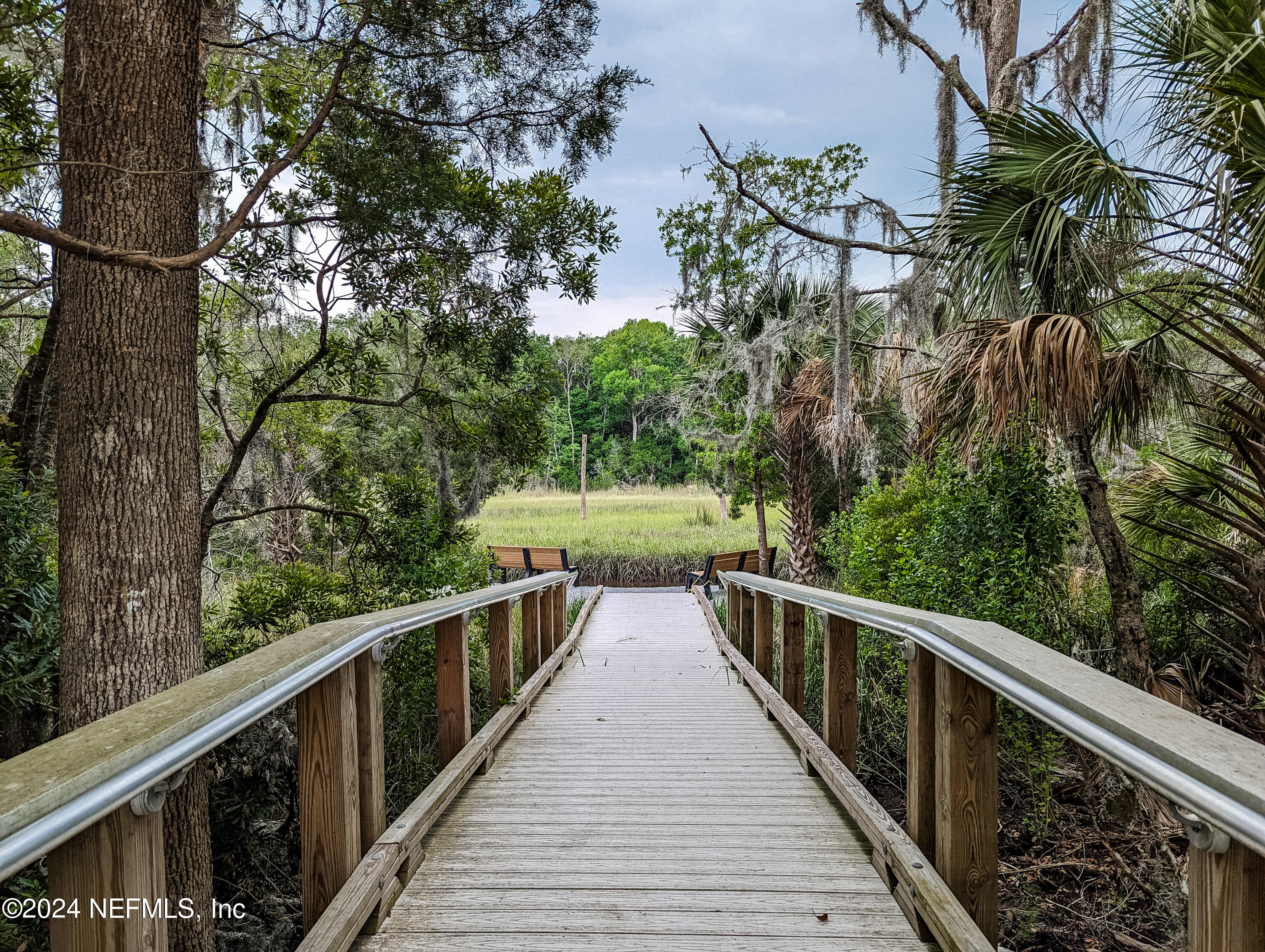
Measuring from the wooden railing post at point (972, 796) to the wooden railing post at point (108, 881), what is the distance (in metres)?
1.73

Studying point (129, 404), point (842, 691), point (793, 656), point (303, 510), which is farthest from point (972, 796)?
point (303, 510)

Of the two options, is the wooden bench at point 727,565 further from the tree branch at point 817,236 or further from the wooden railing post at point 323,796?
the wooden railing post at point 323,796

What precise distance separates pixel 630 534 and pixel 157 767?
1825cm

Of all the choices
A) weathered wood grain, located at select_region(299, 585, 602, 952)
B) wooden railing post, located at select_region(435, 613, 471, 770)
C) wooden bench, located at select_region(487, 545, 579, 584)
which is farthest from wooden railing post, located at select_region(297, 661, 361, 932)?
wooden bench, located at select_region(487, 545, 579, 584)

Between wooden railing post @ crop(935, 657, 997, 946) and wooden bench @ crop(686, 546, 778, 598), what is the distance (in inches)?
358

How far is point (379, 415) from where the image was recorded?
12797mm

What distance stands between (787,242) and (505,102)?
158 inches

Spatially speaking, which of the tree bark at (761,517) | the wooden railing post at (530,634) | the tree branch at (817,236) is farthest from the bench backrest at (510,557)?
the tree branch at (817,236)

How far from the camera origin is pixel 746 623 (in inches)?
271

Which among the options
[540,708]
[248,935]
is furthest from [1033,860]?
A: [248,935]

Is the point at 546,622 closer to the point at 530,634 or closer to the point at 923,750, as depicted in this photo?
the point at 530,634

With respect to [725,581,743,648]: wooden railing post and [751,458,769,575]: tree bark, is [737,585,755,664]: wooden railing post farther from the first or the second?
[751,458,769,575]: tree bark

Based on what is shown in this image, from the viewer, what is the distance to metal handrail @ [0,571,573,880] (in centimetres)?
88

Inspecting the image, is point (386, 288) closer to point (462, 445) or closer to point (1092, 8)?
point (462, 445)
